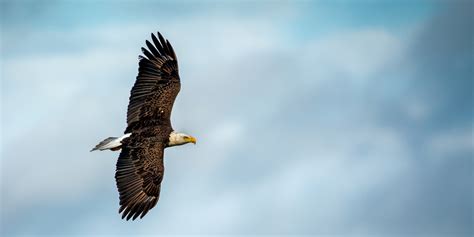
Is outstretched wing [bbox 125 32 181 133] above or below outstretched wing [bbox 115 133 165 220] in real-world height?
above

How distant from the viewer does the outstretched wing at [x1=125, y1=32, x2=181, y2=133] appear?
20469 millimetres

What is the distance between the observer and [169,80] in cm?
2091

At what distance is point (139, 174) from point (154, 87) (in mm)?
2268

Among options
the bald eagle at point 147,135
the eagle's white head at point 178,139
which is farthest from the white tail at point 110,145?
the eagle's white head at point 178,139

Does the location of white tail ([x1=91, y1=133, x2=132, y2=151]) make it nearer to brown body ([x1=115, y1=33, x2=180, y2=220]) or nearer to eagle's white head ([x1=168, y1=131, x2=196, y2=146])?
brown body ([x1=115, y1=33, x2=180, y2=220])

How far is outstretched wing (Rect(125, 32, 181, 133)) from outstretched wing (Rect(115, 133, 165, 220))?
2.01 feet

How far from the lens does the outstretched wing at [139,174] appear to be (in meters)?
19.5

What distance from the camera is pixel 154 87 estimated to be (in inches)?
816

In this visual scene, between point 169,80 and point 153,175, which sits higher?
point 169,80

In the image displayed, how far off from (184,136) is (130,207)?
2.19m

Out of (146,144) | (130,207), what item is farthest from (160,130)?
(130,207)

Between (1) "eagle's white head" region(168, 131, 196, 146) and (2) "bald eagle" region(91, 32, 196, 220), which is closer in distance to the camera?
(2) "bald eagle" region(91, 32, 196, 220)

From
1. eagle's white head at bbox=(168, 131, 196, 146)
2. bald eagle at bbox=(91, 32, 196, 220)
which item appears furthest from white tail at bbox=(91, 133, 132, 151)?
eagle's white head at bbox=(168, 131, 196, 146)

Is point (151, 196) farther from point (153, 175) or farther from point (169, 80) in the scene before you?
point (169, 80)
